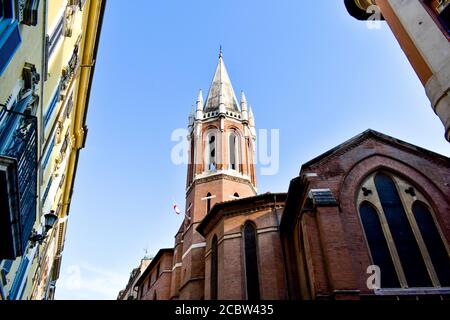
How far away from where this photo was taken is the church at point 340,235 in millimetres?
11828

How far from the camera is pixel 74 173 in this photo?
63.8 feet

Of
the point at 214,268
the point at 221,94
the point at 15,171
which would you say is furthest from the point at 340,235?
the point at 221,94

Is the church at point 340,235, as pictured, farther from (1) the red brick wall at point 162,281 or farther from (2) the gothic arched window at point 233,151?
(2) the gothic arched window at point 233,151

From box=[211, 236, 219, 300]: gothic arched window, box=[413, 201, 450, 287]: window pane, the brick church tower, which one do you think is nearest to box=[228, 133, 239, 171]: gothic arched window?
the brick church tower

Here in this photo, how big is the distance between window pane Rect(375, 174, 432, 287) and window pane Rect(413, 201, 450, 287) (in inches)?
16.7

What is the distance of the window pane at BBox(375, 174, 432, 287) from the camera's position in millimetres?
12039

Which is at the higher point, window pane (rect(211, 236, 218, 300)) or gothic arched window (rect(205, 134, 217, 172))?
gothic arched window (rect(205, 134, 217, 172))

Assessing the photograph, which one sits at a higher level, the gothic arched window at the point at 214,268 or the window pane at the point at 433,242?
the gothic arched window at the point at 214,268

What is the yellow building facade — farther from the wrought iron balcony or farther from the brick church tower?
the brick church tower

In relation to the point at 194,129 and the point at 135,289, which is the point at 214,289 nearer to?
the point at 194,129

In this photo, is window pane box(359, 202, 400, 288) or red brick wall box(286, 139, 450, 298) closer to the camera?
red brick wall box(286, 139, 450, 298)

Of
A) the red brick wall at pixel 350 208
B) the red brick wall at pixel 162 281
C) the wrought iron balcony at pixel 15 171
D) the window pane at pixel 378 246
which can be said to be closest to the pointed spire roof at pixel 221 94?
the red brick wall at pixel 162 281

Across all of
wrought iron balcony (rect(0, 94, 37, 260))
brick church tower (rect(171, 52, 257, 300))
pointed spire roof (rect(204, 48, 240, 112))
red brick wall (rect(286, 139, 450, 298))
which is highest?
pointed spire roof (rect(204, 48, 240, 112))
